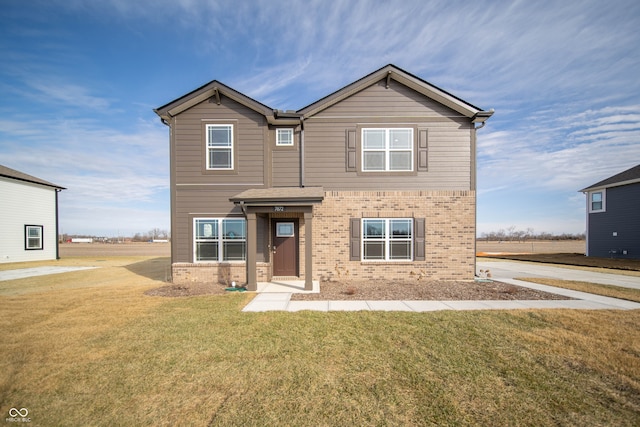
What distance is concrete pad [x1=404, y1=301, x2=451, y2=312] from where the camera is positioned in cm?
697

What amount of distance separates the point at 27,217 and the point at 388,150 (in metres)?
25.3

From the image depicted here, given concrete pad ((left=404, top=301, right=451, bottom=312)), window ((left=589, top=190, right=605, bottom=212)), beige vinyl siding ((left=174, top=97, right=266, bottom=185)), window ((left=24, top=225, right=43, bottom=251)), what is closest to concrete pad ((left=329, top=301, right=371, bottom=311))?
concrete pad ((left=404, top=301, right=451, bottom=312))

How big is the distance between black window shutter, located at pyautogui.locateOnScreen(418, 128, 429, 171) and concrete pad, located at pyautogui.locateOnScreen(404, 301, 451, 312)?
5.43 meters

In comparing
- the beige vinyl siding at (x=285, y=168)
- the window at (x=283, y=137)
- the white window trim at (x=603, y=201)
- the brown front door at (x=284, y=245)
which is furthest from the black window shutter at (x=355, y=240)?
the white window trim at (x=603, y=201)

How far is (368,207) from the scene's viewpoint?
10.4 metres

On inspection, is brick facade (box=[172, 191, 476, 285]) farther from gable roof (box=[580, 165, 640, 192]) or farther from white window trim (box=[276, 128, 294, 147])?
gable roof (box=[580, 165, 640, 192])

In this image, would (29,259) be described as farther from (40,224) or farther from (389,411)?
(389,411)

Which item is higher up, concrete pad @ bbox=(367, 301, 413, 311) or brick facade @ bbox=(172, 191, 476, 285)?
brick facade @ bbox=(172, 191, 476, 285)

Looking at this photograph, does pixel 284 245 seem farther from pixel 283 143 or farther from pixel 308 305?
pixel 283 143

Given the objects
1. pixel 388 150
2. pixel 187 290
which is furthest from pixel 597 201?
pixel 187 290

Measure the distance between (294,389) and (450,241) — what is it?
355 inches

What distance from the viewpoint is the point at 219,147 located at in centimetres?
1049

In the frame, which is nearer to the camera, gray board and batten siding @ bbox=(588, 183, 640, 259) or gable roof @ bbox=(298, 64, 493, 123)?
gable roof @ bbox=(298, 64, 493, 123)

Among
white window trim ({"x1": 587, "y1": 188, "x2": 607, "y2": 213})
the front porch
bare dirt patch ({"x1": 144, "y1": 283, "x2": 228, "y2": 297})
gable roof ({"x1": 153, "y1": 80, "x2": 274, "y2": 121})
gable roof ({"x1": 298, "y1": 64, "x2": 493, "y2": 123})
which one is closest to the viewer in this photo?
bare dirt patch ({"x1": 144, "y1": 283, "x2": 228, "y2": 297})
